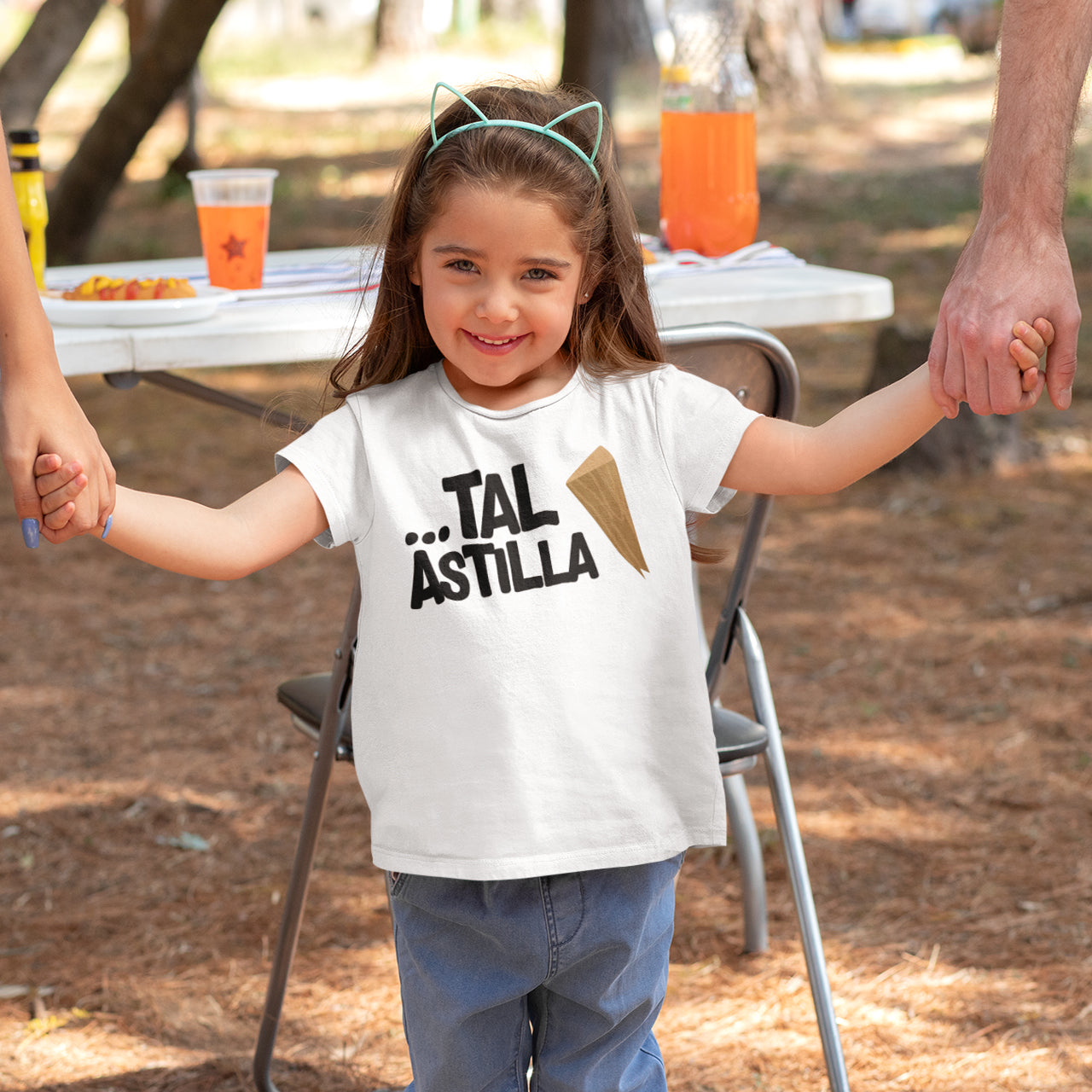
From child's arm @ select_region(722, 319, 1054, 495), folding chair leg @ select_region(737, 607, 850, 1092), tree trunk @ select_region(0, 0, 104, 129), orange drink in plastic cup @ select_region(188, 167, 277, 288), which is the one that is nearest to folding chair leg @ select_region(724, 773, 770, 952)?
folding chair leg @ select_region(737, 607, 850, 1092)

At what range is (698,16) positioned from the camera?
254 cm

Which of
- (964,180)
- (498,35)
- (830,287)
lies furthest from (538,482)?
(498,35)

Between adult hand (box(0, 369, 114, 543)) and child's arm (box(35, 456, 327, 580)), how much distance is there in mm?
13

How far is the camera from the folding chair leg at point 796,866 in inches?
70.2

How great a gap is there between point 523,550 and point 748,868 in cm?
118

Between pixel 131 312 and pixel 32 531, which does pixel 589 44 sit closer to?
pixel 131 312

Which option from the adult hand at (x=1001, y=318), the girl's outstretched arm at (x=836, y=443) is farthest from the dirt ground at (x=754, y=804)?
the adult hand at (x=1001, y=318)

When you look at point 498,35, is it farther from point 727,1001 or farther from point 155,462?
point 727,1001

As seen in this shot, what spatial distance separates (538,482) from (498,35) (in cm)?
2000

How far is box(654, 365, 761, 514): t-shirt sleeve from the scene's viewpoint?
57.2 inches

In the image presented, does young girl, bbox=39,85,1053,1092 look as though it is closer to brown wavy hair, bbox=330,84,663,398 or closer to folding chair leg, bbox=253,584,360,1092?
brown wavy hair, bbox=330,84,663,398

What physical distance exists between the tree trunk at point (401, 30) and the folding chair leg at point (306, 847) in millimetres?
17286

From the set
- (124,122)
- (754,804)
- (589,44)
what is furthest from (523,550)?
(124,122)

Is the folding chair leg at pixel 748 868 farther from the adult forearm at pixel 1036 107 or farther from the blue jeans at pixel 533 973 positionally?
the adult forearm at pixel 1036 107
